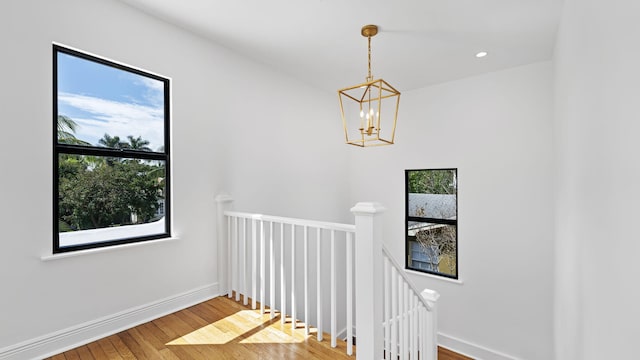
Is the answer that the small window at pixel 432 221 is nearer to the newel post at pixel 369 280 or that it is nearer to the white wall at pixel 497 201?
the white wall at pixel 497 201

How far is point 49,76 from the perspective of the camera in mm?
2006

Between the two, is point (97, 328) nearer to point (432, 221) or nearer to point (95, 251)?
point (95, 251)

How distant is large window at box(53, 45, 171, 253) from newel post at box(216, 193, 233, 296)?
487 millimetres

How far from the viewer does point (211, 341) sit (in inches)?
86.1

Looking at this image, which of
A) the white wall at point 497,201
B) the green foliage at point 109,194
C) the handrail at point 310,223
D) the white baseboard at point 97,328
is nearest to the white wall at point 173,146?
the white baseboard at point 97,328

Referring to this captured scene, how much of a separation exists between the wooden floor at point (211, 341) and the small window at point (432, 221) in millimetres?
2576

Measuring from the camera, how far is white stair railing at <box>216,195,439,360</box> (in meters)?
1.92

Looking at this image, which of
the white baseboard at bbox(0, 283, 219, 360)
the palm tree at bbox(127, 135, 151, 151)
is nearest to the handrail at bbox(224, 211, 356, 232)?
the white baseboard at bbox(0, 283, 219, 360)

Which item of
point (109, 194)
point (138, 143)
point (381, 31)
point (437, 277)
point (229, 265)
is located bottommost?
point (437, 277)

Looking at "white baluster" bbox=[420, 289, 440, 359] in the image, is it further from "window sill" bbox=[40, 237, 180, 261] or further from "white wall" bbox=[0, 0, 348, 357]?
"window sill" bbox=[40, 237, 180, 261]

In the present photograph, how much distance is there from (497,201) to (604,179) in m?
2.86

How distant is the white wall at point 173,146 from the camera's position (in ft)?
6.12

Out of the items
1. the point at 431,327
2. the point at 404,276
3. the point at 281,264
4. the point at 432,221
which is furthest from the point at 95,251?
the point at 432,221

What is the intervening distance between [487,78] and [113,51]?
13.6 ft
